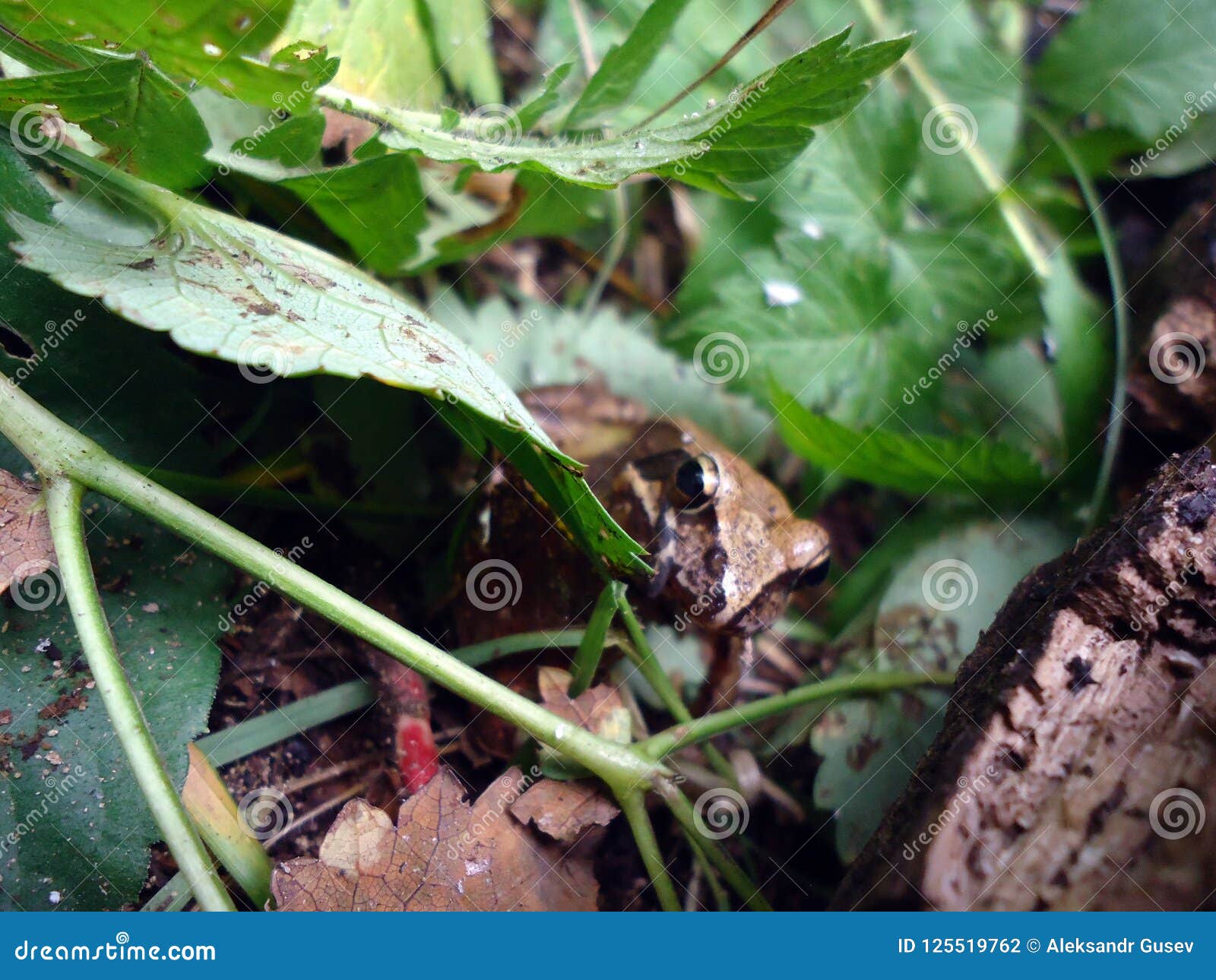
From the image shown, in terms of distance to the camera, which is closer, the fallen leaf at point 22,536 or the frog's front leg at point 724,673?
the fallen leaf at point 22,536

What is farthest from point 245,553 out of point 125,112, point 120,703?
point 125,112

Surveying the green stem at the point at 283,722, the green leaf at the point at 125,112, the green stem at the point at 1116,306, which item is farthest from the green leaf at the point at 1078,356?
the green leaf at the point at 125,112

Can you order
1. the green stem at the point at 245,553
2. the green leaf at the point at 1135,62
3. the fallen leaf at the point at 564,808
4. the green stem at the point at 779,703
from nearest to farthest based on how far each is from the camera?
the green stem at the point at 245,553, the fallen leaf at the point at 564,808, the green stem at the point at 779,703, the green leaf at the point at 1135,62

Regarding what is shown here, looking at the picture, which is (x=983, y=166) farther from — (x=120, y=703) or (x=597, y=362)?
(x=120, y=703)

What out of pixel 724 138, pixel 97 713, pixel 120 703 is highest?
pixel 724 138

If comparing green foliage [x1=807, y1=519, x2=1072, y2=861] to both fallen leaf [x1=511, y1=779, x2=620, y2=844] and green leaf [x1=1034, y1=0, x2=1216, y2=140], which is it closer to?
fallen leaf [x1=511, y1=779, x2=620, y2=844]

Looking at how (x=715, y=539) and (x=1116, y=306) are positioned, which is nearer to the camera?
(x=715, y=539)

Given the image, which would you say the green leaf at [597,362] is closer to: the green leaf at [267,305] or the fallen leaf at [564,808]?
the green leaf at [267,305]

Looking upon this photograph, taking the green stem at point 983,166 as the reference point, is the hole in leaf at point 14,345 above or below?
below
